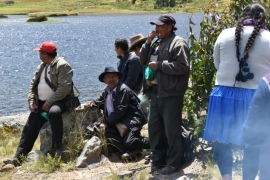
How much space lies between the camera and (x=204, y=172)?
5371 mm

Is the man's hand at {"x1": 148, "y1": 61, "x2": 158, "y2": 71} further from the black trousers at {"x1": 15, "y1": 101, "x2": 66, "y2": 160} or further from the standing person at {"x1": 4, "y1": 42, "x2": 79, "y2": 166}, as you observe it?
the black trousers at {"x1": 15, "y1": 101, "x2": 66, "y2": 160}

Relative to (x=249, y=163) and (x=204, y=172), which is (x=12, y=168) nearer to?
(x=204, y=172)

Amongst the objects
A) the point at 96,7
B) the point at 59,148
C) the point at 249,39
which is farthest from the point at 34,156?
the point at 96,7

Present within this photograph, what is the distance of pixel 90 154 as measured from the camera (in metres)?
6.63

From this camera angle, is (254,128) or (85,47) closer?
(254,128)

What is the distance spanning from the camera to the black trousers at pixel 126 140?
21.6 ft

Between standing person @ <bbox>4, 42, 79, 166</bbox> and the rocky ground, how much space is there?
1.83 ft

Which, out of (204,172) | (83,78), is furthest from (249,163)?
(83,78)

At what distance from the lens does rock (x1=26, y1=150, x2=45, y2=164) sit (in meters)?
6.89

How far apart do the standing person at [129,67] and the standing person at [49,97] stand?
97 centimetres

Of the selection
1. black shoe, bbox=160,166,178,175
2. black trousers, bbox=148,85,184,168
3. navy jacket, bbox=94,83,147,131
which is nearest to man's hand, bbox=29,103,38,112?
navy jacket, bbox=94,83,147,131

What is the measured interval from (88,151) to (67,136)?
0.71 metres

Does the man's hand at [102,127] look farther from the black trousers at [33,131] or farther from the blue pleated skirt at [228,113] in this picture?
the blue pleated skirt at [228,113]

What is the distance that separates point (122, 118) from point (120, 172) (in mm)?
966
